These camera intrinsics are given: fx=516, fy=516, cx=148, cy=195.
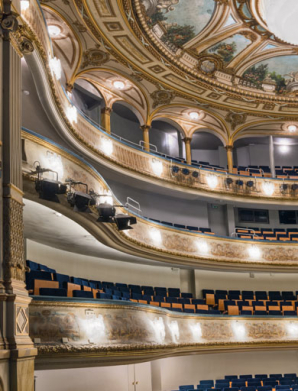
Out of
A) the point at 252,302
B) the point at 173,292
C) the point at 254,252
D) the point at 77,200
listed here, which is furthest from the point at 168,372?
the point at 77,200

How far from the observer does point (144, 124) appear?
747 inches

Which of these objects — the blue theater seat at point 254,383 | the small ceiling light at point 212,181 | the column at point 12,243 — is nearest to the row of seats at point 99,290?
the column at point 12,243

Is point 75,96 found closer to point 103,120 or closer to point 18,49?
point 103,120

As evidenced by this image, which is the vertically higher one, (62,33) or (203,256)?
(62,33)

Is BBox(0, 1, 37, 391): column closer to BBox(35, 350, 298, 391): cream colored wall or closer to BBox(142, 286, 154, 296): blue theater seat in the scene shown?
BBox(35, 350, 298, 391): cream colored wall

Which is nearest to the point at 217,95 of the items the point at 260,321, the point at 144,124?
the point at 144,124

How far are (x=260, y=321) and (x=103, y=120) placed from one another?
27.2 ft

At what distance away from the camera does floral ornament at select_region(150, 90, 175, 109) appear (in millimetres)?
18453

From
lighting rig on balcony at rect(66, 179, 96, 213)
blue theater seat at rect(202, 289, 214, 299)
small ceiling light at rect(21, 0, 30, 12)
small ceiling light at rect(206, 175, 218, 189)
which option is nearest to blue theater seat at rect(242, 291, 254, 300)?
blue theater seat at rect(202, 289, 214, 299)

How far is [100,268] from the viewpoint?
16109 mm

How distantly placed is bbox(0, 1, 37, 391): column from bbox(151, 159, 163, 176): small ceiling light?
33.0 feet

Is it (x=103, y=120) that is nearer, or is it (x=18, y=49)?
(x=18, y=49)

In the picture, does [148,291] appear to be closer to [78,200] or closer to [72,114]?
[72,114]

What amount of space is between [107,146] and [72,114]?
267 cm
